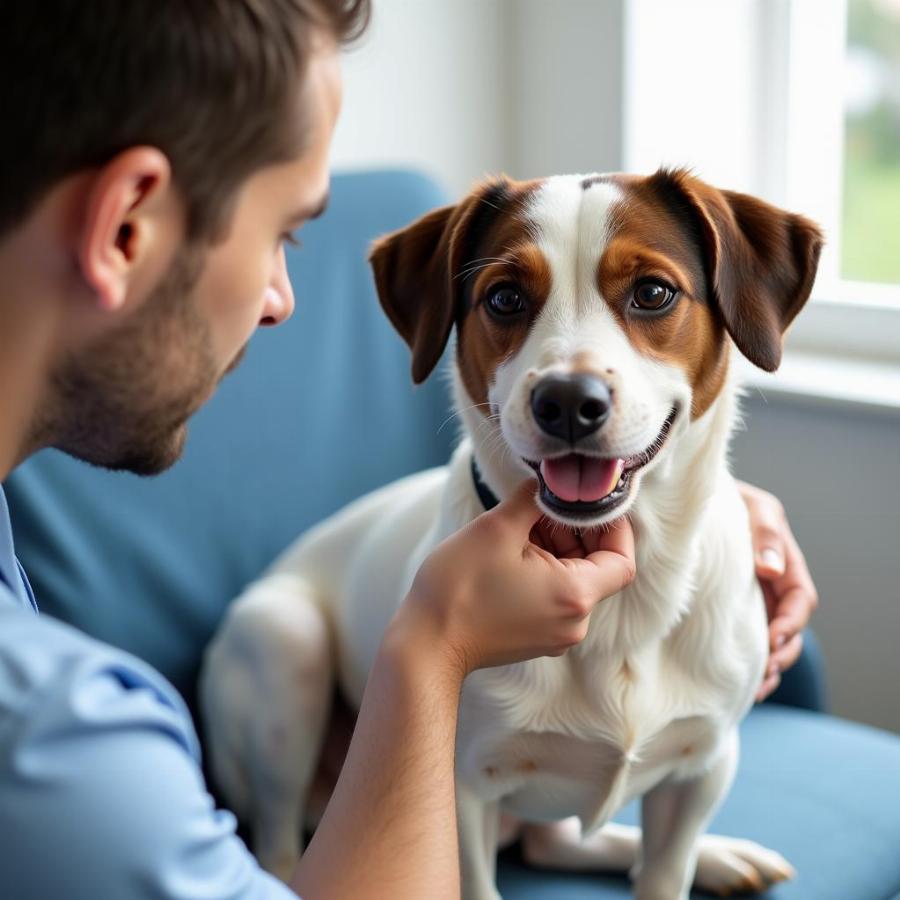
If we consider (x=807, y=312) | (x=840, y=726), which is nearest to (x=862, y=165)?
(x=807, y=312)

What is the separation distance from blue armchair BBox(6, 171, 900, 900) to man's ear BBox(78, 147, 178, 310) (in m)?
0.83

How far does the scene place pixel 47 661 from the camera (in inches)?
26.5

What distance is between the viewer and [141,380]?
831mm

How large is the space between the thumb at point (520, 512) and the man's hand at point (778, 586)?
46 cm

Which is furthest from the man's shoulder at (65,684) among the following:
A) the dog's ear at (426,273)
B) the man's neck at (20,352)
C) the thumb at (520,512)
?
the dog's ear at (426,273)

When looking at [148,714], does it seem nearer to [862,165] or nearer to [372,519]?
[372,519]

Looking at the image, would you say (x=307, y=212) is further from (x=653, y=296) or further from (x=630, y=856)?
(x=630, y=856)

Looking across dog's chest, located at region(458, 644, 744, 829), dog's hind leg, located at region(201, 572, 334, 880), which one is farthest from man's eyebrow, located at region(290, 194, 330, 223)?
dog's hind leg, located at region(201, 572, 334, 880)

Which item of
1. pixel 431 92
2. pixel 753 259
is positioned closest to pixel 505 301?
pixel 753 259

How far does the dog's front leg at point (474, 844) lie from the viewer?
1.27m

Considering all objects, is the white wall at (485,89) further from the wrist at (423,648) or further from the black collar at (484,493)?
the wrist at (423,648)

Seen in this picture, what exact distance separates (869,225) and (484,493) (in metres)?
1.53

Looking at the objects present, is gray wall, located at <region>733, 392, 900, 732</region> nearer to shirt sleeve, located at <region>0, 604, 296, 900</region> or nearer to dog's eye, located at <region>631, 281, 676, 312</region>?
dog's eye, located at <region>631, 281, 676, 312</region>

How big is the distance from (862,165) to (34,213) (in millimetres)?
2073
